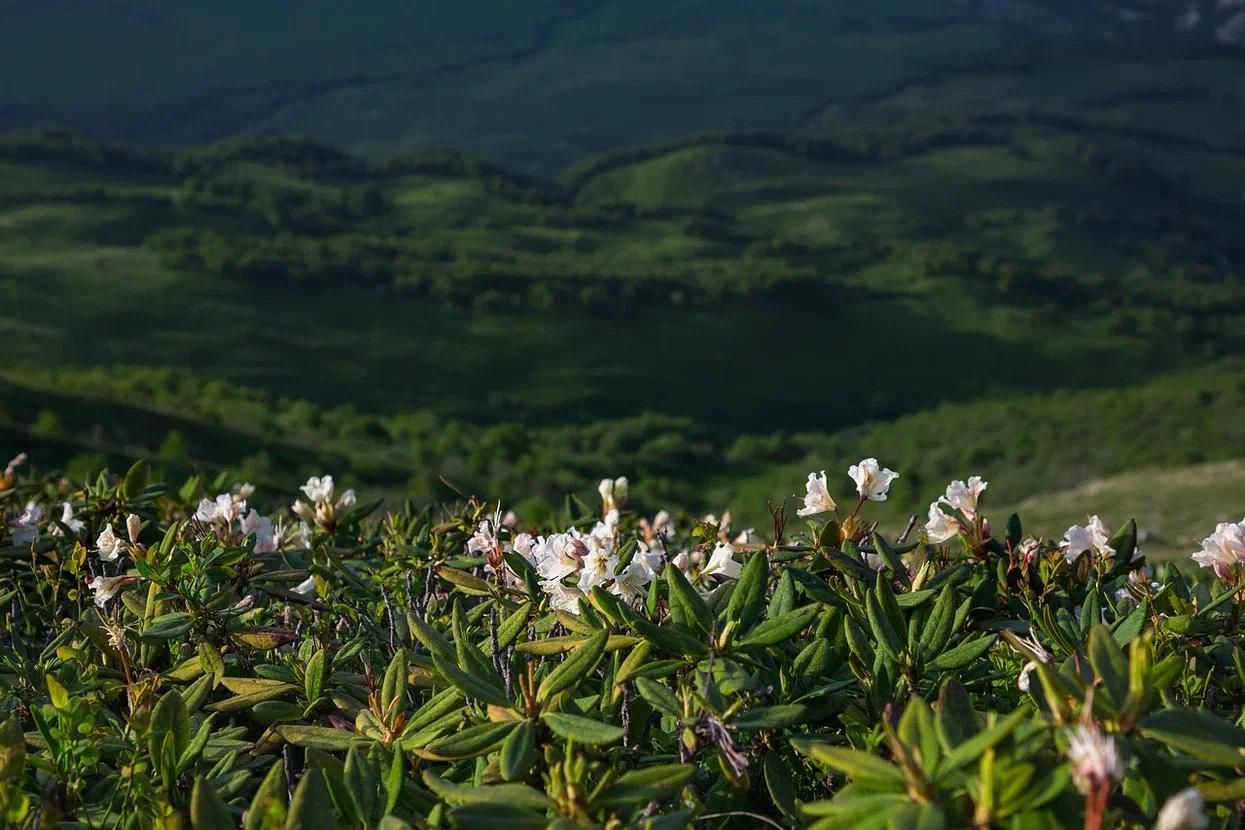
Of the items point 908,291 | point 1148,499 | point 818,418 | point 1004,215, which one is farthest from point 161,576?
point 1004,215

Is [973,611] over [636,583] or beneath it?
beneath

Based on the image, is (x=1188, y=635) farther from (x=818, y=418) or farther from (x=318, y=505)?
(x=818, y=418)

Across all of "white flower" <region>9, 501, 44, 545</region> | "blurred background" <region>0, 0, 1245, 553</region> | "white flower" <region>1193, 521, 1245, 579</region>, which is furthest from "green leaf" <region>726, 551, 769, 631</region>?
"blurred background" <region>0, 0, 1245, 553</region>

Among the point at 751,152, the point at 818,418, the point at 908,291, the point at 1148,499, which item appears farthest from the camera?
the point at 751,152

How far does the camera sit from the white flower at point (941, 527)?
9.14ft

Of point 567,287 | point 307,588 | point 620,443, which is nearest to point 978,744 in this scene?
point 307,588

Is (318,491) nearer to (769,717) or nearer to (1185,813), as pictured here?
(769,717)

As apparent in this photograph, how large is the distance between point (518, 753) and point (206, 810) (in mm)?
449

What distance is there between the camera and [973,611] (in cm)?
246

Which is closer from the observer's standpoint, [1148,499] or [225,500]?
[225,500]

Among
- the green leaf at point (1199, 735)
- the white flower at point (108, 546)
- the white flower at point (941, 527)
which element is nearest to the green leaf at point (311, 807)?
the green leaf at point (1199, 735)

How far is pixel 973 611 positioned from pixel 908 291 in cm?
10172

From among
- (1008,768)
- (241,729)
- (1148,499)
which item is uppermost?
(1008,768)

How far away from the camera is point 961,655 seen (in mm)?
2068
